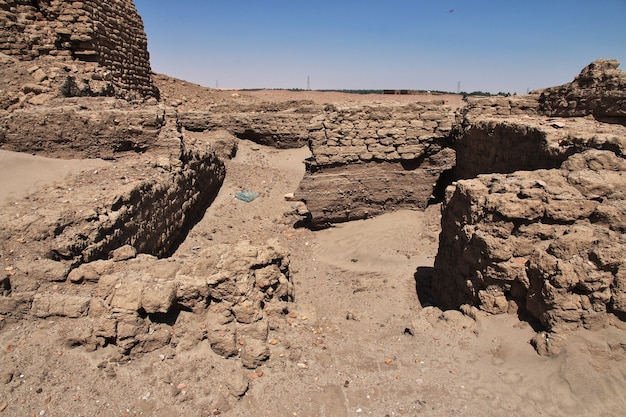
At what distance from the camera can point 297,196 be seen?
746 centimetres

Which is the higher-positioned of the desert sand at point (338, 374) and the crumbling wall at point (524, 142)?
the crumbling wall at point (524, 142)

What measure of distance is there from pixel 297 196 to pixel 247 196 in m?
2.51

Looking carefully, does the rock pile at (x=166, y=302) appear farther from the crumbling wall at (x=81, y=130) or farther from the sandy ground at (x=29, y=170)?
the crumbling wall at (x=81, y=130)

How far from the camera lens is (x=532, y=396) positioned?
10.0 feet

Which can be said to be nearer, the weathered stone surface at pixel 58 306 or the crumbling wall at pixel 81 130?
the weathered stone surface at pixel 58 306

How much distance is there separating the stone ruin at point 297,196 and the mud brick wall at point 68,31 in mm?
35

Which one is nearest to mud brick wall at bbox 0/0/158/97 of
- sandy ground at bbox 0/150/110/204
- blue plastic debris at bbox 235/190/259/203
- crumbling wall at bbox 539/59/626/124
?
blue plastic debris at bbox 235/190/259/203

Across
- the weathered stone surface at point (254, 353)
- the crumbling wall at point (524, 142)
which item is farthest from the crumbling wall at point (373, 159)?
the weathered stone surface at point (254, 353)

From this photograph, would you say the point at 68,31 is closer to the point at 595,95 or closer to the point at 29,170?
the point at 29,170

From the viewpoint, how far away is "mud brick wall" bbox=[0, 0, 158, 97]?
9.16 meters

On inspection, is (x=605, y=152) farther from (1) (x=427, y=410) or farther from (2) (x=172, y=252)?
(2) (x=172, y=252)

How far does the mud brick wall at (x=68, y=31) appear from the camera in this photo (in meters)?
9.16

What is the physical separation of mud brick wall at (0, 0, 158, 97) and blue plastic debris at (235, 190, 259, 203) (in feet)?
14.3

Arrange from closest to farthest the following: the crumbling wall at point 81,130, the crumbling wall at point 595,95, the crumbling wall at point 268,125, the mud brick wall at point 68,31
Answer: the crumbling wall at point 595,95, the crumbling wall at point 81,130, the mud brick wall at point 68,31, the crumbling wall at point 268,125
